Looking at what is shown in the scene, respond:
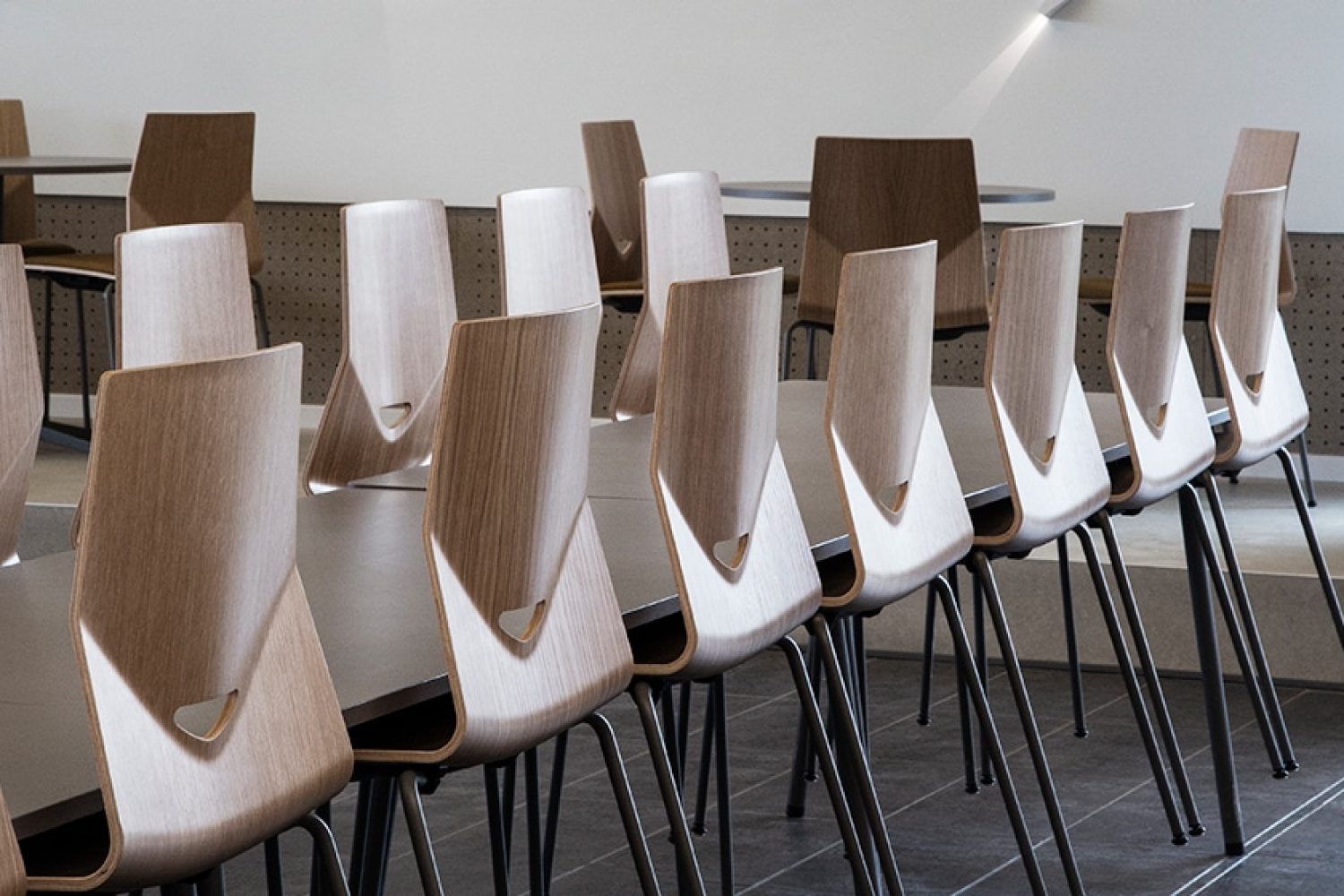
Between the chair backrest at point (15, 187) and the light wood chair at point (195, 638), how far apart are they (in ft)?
17.5

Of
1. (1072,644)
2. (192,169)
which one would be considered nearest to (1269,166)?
(1072,644)

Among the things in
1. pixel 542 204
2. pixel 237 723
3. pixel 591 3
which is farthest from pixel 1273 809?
pixel 591 3

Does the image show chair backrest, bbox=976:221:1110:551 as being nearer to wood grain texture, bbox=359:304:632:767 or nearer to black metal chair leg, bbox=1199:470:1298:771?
black metal chair leg, bbox=1199:470:1298:771

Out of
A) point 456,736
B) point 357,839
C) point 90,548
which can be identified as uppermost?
point 90,548

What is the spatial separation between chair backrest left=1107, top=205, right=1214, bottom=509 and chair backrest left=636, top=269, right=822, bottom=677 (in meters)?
1.08

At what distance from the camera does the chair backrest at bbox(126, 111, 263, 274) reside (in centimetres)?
614

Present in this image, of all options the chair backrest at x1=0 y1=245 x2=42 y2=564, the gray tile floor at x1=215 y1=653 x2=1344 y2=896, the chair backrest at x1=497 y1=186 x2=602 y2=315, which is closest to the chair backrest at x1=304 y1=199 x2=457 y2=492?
the chair backrest at x1=497 y1=186 x2=602 y2=315

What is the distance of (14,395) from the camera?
9.50 ft

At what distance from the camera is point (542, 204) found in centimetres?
401

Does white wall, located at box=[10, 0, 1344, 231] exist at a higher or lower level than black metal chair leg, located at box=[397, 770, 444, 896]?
higher

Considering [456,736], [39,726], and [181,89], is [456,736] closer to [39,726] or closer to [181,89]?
[39,726]

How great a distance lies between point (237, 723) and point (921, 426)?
1425 millimetres

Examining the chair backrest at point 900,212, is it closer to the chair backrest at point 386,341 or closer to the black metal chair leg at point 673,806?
the chair backrest at point 386,341

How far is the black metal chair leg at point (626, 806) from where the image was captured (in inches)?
85.5
